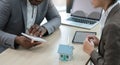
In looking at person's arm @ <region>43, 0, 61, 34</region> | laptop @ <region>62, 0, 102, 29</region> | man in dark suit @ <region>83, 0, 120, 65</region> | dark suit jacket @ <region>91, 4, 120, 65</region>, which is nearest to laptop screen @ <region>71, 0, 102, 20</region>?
laptop @ <region>62, 0, 102, 29</region>

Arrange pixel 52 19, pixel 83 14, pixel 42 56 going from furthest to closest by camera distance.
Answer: pixel 83 14 → pixel 52 19 → pixel 42 56

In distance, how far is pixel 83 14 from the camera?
221 cm

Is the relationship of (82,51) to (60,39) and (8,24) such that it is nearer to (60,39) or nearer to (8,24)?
(60,39)

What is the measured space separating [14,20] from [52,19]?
0.40 m

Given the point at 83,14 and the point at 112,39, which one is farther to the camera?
the point at 83,14

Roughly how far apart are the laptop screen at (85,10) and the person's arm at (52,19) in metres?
0.25

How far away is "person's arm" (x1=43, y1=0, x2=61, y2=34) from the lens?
6.28ft

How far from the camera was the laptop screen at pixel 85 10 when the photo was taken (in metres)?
2.17

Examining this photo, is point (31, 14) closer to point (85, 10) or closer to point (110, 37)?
point (85, 10)

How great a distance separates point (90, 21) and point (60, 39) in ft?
1.62

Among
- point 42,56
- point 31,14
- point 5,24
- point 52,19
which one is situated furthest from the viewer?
point 52,19

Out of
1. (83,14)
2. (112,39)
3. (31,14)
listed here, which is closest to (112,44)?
(112,39)

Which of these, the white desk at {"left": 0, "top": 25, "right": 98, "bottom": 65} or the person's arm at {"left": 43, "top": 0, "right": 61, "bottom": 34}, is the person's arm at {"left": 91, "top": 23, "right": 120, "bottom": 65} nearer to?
the white desk at {"left": 0, "top": 25, "right": 98, "bottom": 65}

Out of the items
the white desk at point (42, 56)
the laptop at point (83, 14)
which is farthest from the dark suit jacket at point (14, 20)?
the laptop at point (83, 14)
